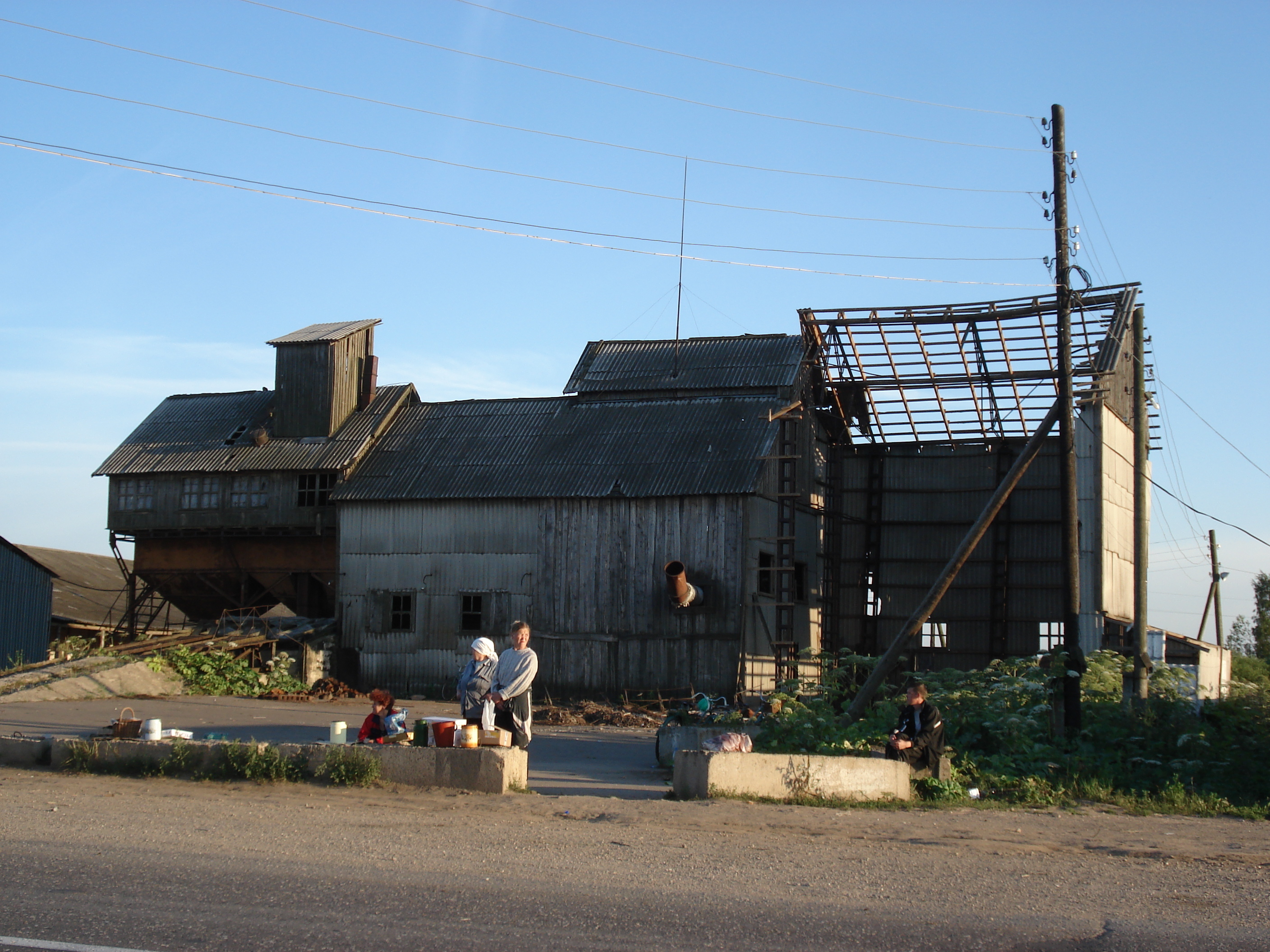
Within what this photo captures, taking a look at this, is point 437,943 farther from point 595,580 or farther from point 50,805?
point 595,580

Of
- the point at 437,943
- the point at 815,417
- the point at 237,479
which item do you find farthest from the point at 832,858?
the point at 237,479

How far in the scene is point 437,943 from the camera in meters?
6.24

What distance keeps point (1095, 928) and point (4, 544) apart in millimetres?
34553

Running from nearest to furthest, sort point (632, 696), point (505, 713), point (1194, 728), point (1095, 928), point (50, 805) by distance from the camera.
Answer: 1. point (1095, 928)
2. point (50, 805)
3. point (505, 713)
4. point (1194, 728)
5. point (632, 696)

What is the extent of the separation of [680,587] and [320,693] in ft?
31.4

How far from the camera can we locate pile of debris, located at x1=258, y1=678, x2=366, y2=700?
27875 mm

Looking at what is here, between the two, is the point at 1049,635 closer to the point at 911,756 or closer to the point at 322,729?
the point at 911,756

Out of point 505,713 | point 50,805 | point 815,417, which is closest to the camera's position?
point 50,805

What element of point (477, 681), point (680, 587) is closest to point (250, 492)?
point (680, 587)

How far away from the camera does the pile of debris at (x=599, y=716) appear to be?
24.5m

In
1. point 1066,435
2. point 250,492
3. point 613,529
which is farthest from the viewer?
point 250,492

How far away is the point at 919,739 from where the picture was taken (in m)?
13.2

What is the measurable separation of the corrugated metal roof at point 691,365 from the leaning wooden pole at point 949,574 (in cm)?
1153

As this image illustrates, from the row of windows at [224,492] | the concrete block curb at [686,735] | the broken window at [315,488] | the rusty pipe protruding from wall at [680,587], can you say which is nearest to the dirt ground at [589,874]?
the concrete block curb at [686,735]
